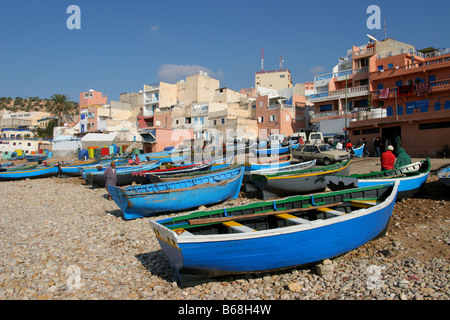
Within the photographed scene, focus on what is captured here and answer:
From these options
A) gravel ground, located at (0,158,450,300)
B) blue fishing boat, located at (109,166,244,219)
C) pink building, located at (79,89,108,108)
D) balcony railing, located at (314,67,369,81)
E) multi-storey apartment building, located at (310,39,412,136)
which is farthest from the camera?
pink building, located at (79,89,108,108)

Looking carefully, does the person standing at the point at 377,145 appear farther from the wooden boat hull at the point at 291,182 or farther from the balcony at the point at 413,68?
the balcony at the point at 413,68

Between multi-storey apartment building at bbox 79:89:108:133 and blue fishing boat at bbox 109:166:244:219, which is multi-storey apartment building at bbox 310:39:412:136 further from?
multi-storey apartment building at bbox 79:89:108:133

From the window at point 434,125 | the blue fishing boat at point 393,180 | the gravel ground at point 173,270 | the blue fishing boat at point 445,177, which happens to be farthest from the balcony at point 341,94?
the gravel ground at point 173,270

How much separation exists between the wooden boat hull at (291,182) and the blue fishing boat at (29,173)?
20.7 meters

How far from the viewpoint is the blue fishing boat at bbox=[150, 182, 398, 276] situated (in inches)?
211

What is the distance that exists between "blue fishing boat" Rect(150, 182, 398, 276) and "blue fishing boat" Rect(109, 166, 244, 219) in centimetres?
442

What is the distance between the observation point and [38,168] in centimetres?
2609

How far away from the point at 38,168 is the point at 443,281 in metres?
29.1

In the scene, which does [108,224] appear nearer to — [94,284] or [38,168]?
[94,284]

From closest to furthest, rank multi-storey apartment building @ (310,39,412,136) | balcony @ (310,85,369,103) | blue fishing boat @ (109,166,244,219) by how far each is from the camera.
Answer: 1. blue fishing boat @ (109,166,244,219)
2. multi-storey apartment building @ (310,39,412,136)
3. balcony @ (310,85,369,103)

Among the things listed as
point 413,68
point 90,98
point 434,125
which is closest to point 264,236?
point 434,125

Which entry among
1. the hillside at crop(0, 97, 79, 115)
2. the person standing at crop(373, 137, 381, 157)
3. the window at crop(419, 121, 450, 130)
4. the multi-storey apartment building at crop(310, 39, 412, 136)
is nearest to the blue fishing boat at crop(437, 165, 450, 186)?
the window at crop(419, 121, 450, 130)

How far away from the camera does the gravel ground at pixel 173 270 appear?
559cm
